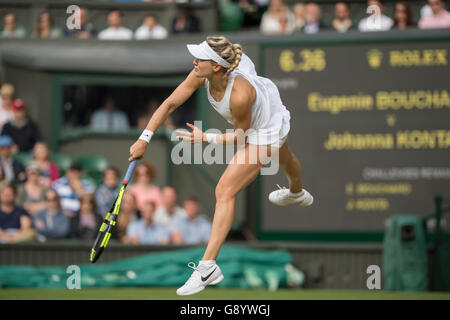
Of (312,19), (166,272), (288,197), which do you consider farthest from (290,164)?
(312,19)

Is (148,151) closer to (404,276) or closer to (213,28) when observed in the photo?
(213,28)

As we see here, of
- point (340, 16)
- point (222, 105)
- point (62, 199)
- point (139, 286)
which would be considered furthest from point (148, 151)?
point (222, 105)

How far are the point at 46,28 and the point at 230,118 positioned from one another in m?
6.21

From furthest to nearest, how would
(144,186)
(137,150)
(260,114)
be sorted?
(144,186) → (260,114) → (137,150)

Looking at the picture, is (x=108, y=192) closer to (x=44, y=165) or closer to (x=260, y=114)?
(x=44, y=165)

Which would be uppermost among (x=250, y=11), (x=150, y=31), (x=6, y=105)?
(x=250, y=11)

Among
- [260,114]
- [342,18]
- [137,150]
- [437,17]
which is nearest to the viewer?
[137,150]

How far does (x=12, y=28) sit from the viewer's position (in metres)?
12.5

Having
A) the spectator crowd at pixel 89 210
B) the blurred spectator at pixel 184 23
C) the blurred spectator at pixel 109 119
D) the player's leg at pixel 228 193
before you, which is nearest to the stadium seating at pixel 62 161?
the spectator crowd at pixel 89 210

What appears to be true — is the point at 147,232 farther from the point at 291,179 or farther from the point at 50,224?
the point at 291,179

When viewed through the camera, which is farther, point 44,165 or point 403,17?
point 44,165

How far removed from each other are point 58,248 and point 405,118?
4528mm

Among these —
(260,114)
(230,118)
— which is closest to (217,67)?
(230,118)

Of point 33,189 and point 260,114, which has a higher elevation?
point 260,114
